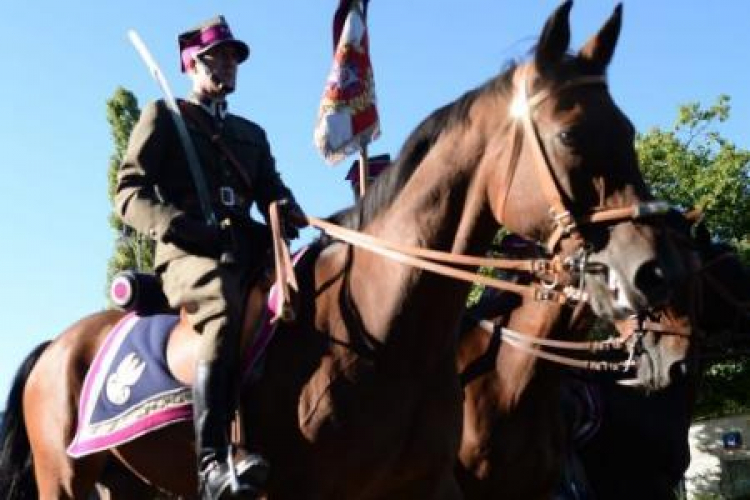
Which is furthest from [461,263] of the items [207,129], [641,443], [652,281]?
[641,443]

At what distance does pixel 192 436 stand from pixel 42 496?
201cm

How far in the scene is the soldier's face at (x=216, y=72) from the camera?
244 inches

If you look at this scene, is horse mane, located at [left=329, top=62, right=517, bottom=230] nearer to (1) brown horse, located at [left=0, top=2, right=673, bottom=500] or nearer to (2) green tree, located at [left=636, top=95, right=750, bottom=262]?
(1) brown horse, located at [left=0, top=2, right=673, bottom=500]

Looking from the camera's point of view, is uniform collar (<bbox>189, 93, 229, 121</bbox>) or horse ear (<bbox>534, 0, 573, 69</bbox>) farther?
uniform collar (<bbox>189, 93, 229, 121</bbox>)

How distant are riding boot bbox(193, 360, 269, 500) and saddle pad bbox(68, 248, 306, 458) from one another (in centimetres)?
18

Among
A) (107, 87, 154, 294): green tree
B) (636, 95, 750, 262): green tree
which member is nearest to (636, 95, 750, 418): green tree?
(636, 95, 750, 262): green tree

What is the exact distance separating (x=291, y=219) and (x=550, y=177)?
1807 millimetres

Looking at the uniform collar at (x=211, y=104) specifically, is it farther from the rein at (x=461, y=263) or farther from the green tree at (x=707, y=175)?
the green tree at (x=707, y=175)

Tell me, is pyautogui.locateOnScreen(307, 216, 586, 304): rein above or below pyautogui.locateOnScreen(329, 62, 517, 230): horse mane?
below

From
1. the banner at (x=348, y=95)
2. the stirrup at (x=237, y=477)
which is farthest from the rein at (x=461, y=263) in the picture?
the banner at (x=348, y=95)

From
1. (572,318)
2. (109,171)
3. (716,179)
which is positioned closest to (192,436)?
(572,318)

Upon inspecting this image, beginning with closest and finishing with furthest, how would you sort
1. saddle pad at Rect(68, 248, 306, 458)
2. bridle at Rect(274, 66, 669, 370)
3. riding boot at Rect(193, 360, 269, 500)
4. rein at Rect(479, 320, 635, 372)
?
bridle at Rect(274, 66, 669, 370), riding boot at Rect(193, 360, 269, 500), saddle pad at Rect(68, 248, 306, 458), rein at Rect(479, 320, 635, 372)

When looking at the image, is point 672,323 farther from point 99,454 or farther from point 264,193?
point 99,454

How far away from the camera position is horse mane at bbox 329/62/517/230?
5.15 metres
